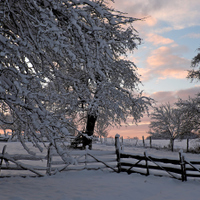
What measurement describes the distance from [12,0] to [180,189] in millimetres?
7695

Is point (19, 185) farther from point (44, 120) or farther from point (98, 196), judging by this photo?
point (44, 120)

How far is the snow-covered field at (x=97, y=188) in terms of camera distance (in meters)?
6.18

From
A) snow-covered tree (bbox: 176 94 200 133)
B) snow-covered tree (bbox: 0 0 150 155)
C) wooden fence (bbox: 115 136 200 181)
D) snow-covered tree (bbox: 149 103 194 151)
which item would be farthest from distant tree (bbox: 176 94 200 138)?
snow-covered tree (bbox: 0 0 150 155)

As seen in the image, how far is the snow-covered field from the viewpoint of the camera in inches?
243

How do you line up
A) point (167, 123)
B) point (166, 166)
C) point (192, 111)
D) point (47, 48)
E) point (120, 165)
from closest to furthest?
point (47, 48), point (166, 166), point (120, 165), point (192, 111), point (167, 123)

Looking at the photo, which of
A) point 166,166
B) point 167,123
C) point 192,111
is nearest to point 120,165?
point 166,166

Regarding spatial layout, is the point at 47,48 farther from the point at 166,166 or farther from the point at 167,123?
the point at 167,123

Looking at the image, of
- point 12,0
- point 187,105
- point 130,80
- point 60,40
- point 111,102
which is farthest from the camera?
point 187,105

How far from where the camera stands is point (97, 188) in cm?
713

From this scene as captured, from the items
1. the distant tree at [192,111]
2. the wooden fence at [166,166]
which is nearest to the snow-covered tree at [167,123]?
the distant tree at [192,111]

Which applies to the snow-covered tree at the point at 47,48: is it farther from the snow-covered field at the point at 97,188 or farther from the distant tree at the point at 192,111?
the distant tree at the point at 192,111

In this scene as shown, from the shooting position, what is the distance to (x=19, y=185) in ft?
23.6

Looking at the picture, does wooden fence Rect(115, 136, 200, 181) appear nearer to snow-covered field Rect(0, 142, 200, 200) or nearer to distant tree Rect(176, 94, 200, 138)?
snow-covered field Rect(0, 142, 200, 200)

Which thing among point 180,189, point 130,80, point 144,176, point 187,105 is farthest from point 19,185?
point 187,105
